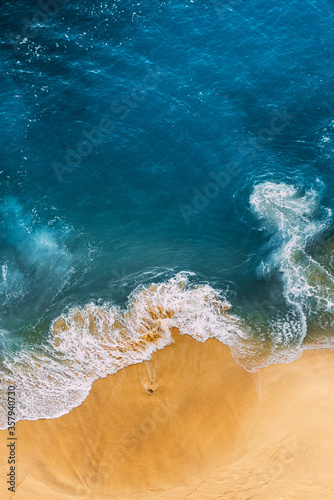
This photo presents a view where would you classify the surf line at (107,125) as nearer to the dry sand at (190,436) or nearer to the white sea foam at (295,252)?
the white sea foam at (295,252)

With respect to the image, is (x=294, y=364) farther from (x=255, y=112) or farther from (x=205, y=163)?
(x=255, y=112)

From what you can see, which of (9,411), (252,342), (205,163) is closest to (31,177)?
(205,163)

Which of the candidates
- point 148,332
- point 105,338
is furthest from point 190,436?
point 105,338

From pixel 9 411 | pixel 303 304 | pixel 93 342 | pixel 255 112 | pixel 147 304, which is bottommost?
pixel 9 411

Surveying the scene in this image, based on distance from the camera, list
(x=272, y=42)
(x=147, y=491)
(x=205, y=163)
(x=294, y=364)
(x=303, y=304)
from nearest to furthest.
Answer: (x=147, y=491) → (x=294, y=364) → (x=303, y=304) → (x=205, y=163) → (x=272, y=42)

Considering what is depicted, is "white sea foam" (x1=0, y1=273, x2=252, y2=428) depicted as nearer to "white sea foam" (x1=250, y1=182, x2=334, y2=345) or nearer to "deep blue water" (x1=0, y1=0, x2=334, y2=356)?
"deep blue water" (x1=0, y1=0, x2=334, y2=356)
